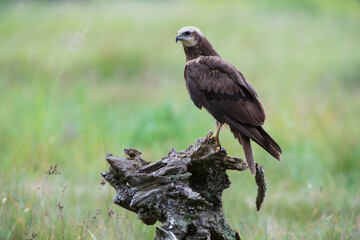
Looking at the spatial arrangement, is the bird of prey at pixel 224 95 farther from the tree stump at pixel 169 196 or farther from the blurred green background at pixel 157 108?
the blurred green background at pixel 157 108

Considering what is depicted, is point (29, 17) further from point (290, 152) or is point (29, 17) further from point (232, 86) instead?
point (232, 86)

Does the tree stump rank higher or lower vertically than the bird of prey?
lower

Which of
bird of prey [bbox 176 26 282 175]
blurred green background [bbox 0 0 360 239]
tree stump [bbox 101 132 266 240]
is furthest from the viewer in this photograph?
blurred green background [bbox 0 0 360 239]

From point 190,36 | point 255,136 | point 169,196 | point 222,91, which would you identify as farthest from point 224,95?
point 169,196

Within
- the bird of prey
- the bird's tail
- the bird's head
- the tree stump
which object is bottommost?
the tree stump

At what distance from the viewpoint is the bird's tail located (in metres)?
3.65

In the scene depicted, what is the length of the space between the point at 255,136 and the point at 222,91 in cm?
57

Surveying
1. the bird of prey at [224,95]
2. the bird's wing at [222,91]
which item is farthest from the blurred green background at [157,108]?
the bird's wing at [222,91]

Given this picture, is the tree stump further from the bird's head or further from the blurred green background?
the bird's head

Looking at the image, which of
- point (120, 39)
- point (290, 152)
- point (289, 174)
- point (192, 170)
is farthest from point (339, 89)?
point (192, 170)

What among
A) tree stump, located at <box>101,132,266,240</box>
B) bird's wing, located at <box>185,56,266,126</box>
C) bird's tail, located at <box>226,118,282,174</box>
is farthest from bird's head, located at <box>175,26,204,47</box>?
tree stump, located at <box>101,132,266,240</box>

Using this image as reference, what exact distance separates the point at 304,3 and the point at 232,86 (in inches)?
416

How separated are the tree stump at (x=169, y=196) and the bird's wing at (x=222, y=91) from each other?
2.10 ft

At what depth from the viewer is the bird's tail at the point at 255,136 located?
3650 millimetres
